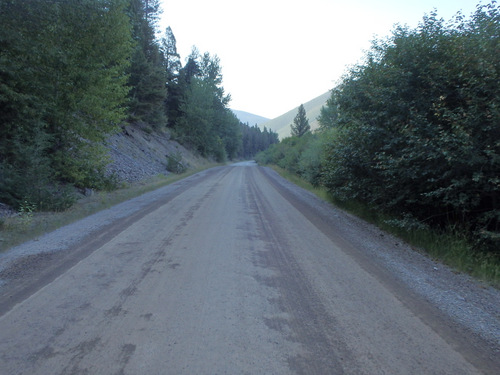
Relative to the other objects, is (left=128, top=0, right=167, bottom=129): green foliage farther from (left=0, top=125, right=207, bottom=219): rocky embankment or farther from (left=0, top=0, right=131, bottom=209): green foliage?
(left=0, top=0, right=131, bottom=209): green foliage

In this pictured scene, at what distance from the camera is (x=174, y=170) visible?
93.5 ft

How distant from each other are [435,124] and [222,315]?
6058mm

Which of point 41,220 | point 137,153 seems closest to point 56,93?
point 41,220

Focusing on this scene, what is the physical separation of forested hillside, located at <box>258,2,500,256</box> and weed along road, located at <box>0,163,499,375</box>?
7.77 ft

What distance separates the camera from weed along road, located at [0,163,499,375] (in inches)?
106

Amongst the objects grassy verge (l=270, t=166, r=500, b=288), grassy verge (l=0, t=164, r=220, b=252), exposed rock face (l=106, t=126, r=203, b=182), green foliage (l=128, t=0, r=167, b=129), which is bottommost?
grassy verge (l=0, t=164, r=220, b=252)

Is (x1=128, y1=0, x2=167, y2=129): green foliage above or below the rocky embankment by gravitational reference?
above

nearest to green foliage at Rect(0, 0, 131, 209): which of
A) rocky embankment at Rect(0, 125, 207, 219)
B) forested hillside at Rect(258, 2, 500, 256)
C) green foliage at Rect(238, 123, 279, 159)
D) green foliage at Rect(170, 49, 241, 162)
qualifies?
rocky embankment at Rect(0, 125, 207, 219)

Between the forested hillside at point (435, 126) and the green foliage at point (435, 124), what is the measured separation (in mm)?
21

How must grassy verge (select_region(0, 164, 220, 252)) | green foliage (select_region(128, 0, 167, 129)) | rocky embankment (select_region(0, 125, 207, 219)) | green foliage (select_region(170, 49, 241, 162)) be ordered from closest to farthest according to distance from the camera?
grassy verge (select_region(0, 164, 220, 252)) → rocky embankment (select_region(0, 125, 207, 219)) → green foliage (select_region(128, 0, 167, 129)) → green foliage (select_region(170, 49, 241, 162))

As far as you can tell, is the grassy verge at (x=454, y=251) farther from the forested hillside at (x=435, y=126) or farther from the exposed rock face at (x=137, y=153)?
the exposed rock face at (x=137, y=153)

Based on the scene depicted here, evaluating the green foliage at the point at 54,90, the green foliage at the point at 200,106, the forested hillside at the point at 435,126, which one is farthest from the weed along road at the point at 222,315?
the green foliage at the point at 200,106

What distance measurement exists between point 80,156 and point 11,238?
263 inches

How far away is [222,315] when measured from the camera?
11.4ft
